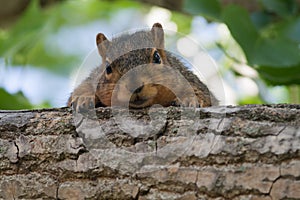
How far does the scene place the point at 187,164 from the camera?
61.4 inches

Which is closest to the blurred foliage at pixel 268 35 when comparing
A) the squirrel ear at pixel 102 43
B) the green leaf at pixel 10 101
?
the squirrel ear at pixel 102 43

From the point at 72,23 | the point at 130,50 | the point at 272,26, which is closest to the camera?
the point at 130,50

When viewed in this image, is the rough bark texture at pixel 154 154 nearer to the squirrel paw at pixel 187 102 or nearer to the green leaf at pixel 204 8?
the squirrel paw at pixel 187 102

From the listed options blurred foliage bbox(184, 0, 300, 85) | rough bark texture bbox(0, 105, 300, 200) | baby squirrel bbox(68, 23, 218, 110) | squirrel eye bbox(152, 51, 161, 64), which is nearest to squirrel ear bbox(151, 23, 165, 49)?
baby squirrel bbox(68, 23, 218, 110)

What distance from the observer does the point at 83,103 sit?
6.31ft

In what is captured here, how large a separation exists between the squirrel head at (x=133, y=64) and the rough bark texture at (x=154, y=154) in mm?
138

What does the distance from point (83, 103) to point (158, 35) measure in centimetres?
45

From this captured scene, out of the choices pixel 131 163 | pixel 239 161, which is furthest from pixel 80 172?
pixel 239 161

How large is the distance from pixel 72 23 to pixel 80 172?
2.88 m

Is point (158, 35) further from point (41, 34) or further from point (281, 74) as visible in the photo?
point (41, 34)

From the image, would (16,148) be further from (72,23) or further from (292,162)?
(72,23)

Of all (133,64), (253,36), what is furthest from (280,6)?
(133,64)

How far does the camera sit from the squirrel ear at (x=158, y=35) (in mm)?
2215

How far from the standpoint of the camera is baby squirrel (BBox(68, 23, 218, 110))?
1.88m
